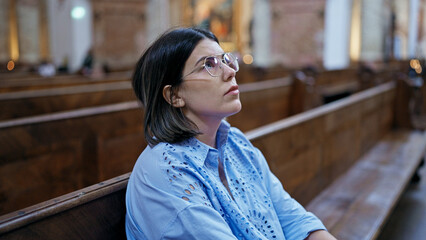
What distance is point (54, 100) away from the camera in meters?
3.60

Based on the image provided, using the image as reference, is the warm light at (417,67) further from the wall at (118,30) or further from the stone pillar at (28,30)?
the stone pillar at (28,30)

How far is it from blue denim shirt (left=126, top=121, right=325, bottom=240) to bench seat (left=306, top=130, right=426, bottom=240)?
85cm

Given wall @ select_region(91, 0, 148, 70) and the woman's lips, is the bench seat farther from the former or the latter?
wall @ select_region(91, 0, 148, 70)

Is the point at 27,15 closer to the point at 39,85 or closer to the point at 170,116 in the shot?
the point at 39,85

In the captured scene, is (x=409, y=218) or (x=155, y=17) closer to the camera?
(x=409, y=218)

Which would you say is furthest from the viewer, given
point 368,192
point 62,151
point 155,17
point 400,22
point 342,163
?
point 400,22

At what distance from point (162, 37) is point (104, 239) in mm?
619

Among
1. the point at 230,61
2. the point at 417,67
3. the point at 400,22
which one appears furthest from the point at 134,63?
the point at 400,22

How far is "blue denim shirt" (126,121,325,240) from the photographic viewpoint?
106 centimetres

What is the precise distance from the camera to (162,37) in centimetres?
129

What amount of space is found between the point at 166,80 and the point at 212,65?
0.47 ft

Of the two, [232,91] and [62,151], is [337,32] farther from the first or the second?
[232,91]

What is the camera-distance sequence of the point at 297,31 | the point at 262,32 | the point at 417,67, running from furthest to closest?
the point at 262,32 < the point at 297,31 < the point at 417,67

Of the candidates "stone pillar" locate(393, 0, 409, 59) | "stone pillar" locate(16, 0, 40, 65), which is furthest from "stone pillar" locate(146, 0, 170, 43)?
"stone pillar" locate(393, 0, 409, 59)
